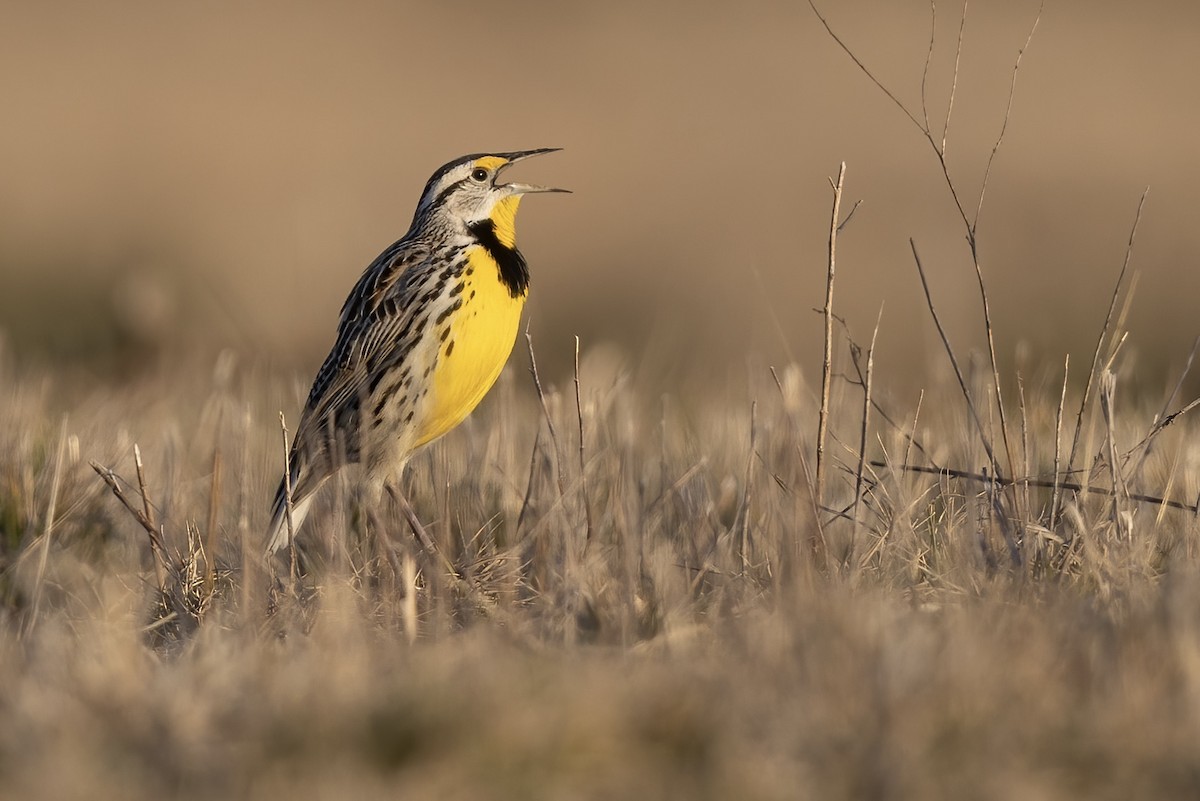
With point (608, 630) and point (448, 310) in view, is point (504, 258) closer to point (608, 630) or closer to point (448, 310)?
point (448, 310)

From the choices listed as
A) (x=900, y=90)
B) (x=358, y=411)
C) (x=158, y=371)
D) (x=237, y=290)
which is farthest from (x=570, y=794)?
(x=900, y=90)

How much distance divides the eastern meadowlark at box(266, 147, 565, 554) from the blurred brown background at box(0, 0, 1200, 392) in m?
2.76

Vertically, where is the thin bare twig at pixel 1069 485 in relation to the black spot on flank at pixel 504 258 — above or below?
below

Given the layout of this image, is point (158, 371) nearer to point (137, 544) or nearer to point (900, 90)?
point (137, 544)

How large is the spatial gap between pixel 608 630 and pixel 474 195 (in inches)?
96.7

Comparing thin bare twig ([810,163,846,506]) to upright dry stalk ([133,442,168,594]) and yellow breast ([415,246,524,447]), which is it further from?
upright dry stalk ([133,442,168,594])

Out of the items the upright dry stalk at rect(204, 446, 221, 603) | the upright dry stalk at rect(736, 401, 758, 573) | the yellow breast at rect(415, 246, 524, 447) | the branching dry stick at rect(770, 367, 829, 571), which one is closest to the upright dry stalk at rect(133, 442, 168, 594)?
the upright dry stalk at rect(204, 446, 221, 603)

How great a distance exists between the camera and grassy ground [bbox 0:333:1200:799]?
265cm

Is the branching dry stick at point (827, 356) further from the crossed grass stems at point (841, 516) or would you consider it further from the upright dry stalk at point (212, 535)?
the upright dry stalk at point (212, 535)

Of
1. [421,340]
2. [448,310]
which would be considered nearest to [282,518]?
[421,340]

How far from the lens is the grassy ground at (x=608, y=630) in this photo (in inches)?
104

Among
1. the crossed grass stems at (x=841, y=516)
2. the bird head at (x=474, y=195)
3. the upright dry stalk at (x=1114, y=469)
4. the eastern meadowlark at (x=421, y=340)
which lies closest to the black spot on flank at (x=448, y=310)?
the eastern meadowlark at (x=421, y=340)

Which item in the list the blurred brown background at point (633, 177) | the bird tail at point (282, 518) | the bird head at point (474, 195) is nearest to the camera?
the bird tail at point (282, 518)

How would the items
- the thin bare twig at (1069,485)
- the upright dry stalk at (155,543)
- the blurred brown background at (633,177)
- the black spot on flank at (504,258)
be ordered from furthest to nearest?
the blurred brown background at (633,177) → the black spot on flank at (504,258) → the upright dry stalk at (155,543) → the thin bare twig at (1069,485)
